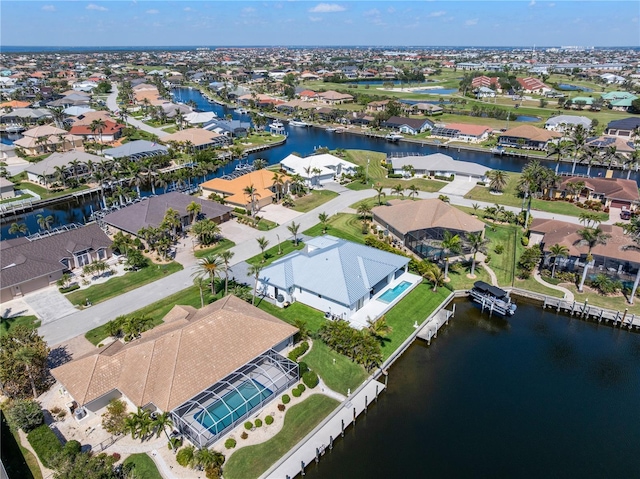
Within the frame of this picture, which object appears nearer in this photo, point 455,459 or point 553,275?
point 455,459

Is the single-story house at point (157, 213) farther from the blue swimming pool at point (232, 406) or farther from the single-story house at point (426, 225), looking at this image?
the blue swimming pool at point (232, 406)

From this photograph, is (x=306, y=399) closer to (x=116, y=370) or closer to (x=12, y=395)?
(x=116, y=370)

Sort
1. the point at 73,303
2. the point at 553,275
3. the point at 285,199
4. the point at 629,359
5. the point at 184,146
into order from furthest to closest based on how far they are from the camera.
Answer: the point at 184,146 < the point at 285,199 < the point at 553,275 < the point at 73,303 < the point at 629,359

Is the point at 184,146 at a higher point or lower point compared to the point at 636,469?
higher

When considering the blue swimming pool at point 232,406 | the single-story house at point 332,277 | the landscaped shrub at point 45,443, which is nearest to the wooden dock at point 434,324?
the single-story house at point 332,277

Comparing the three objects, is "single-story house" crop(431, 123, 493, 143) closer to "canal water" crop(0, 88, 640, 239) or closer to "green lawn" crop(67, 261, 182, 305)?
"canal water" crop(0, 88, 640, 239)

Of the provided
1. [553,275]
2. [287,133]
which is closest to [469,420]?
[553,275]
